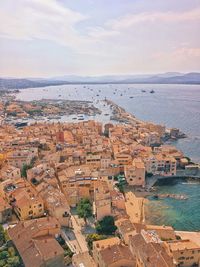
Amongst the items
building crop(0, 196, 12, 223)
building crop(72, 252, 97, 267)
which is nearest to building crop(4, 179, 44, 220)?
building crop(0, 196, 12, 223)

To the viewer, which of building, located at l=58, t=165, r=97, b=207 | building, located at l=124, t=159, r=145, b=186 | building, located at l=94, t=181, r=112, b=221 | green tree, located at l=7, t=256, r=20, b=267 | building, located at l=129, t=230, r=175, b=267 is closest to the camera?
building, located at l=129, t=230, r=175, b=267

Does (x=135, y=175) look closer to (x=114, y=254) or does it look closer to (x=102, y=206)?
(x=102, y=206)

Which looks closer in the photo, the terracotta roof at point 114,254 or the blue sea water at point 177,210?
the terracotta roof at point 114,254

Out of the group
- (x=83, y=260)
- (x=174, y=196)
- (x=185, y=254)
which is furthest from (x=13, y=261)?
(x=174, y=196)

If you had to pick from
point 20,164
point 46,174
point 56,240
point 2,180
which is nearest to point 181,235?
point 56,240

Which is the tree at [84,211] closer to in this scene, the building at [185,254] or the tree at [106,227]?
the tree at [106,227]

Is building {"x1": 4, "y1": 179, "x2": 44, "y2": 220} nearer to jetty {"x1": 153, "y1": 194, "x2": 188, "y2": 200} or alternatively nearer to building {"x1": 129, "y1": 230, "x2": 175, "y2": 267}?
building {"x1": 129, "y1": 230, "x2": 175, "y2": 267}

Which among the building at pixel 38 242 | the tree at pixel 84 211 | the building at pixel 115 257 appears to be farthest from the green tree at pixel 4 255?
the tree at pixel 84 211

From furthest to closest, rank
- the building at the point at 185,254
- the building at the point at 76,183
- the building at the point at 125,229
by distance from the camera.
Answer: the building at the point at 76,183 → the building at the point at 125,229 → the building at the point at 185,254
